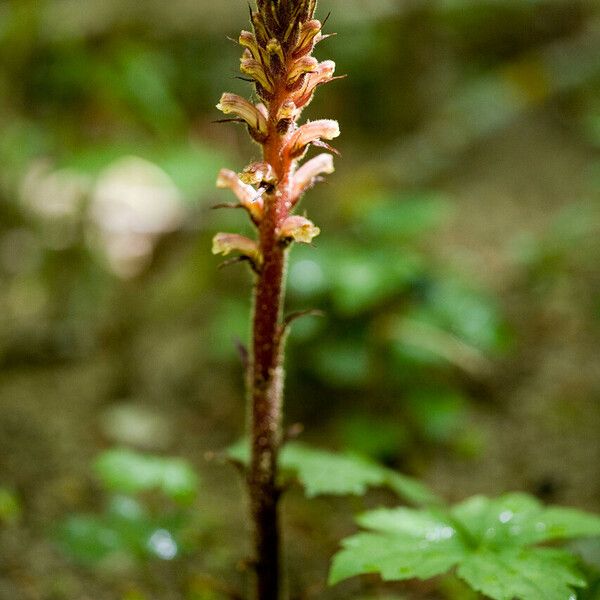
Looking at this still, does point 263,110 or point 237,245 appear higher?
point 263,110

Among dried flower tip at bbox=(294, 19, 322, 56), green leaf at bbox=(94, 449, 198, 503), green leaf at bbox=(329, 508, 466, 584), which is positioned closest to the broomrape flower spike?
dried flower tip at bbox=(294, 19, 322, 56)

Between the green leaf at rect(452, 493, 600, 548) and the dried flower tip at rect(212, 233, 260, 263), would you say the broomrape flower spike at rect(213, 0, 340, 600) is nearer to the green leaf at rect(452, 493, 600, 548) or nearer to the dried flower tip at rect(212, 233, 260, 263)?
the dried flower tip at rect(212, 233, 260, 263)

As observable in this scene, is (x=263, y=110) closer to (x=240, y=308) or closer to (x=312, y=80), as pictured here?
(x=312, y=80)

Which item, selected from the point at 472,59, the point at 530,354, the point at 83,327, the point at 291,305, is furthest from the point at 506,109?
the point at 83,327

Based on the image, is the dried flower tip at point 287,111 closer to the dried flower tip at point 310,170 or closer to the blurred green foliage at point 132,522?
the dried flower tip at point 310,170

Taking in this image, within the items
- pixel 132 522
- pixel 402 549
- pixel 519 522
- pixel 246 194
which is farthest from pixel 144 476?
pixel 519 522

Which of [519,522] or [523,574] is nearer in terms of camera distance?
[523,574]
